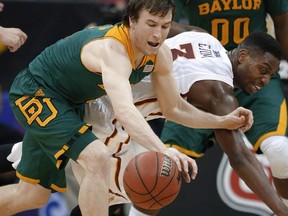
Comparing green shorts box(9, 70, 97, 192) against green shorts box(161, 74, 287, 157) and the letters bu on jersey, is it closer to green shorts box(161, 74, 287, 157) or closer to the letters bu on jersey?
green shorts box(161, 74, 287, 157)

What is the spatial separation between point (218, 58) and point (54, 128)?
50.0 inches

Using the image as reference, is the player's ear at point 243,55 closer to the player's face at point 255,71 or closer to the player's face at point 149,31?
the player's face at point 255,71

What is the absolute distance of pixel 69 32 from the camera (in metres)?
8.20

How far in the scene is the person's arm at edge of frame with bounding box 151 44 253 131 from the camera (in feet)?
17.8

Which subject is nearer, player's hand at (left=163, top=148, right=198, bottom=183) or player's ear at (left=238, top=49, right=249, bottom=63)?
player's hand at (left=163, top=148, right=198, bottom=183)

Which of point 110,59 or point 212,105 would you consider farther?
point 212,105

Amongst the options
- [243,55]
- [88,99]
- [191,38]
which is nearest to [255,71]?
[243,55]

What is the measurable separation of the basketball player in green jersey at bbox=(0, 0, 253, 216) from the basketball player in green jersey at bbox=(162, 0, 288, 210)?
80cm

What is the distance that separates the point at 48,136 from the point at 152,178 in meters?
0.80

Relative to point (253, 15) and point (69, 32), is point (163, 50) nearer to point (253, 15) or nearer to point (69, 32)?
point (253, 15)

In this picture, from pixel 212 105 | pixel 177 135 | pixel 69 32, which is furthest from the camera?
pixel 69 32

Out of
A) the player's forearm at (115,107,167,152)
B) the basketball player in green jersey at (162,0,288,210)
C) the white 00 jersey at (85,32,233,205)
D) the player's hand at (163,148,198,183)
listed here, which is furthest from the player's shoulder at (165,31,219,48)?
the player's hand at (163,148,198,183)

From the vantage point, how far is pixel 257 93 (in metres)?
6.41

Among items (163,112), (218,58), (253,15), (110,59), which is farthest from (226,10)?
(110,59)
